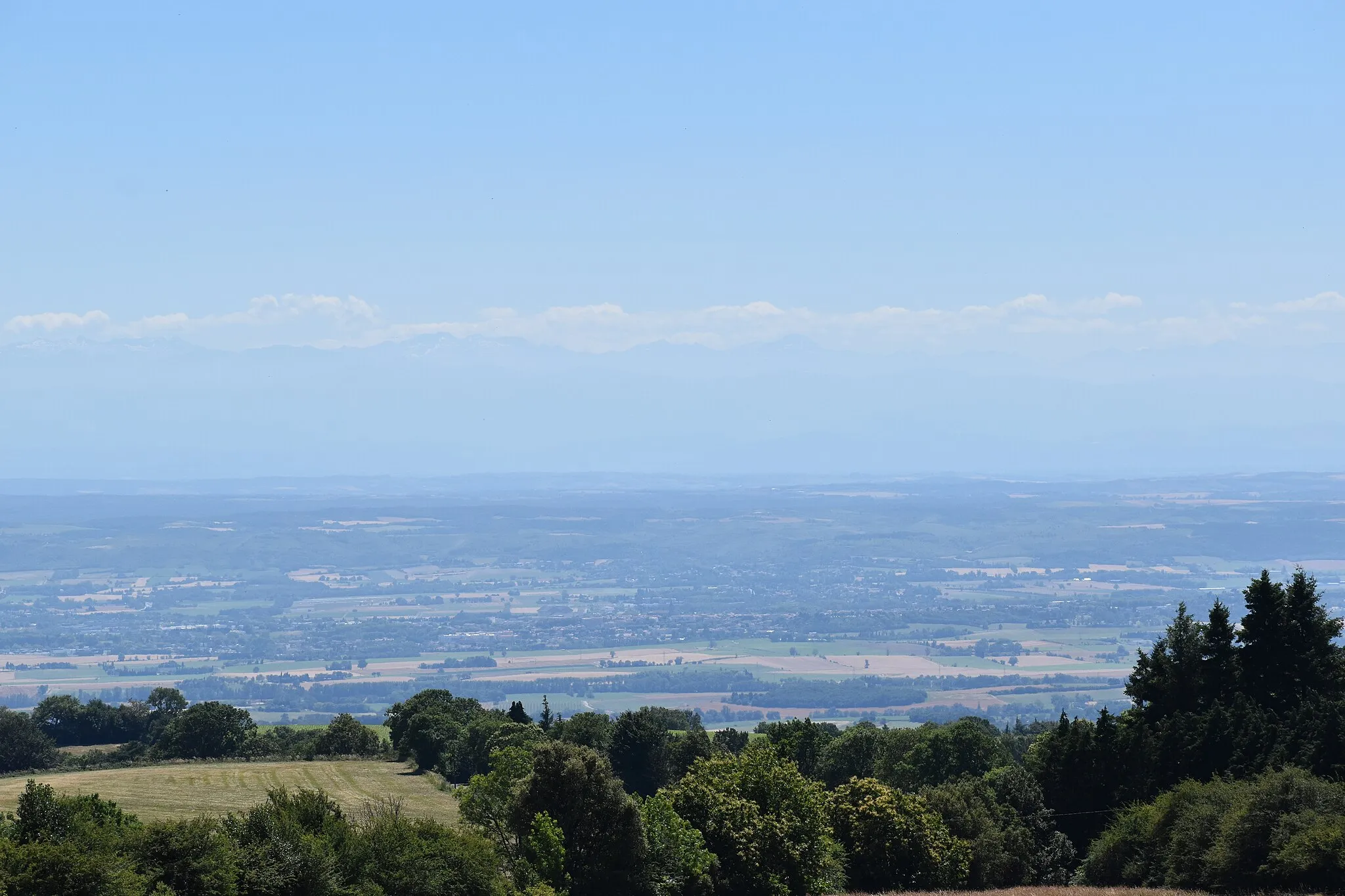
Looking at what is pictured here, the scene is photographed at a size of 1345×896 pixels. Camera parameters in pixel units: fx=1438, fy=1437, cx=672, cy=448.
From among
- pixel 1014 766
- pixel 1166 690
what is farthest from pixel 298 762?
pixel 1166 690

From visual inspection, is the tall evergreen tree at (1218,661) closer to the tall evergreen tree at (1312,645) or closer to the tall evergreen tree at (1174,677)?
the tall evergreen tree at (1174,677)

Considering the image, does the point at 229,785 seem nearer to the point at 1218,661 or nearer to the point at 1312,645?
the point at 1218,661

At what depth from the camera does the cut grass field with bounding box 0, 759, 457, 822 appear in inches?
2393

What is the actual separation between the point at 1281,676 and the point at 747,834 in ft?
89.6

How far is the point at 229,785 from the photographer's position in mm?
69125

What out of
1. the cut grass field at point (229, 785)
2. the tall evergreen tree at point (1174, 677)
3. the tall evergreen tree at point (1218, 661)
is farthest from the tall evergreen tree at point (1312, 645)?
the cut grass field at point (229, 785)

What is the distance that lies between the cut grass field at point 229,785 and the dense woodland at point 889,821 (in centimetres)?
577

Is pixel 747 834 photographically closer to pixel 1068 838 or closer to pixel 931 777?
pixel 1068 838

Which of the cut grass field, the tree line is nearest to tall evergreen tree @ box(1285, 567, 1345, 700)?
the cut grass field

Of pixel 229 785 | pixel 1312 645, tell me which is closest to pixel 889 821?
pixel 1312 645

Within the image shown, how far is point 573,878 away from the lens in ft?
140

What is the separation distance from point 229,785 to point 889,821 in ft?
114

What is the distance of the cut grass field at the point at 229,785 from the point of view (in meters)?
60.8

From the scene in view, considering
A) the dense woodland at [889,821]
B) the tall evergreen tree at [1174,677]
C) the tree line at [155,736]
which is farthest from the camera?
the tree line at [155,736]
